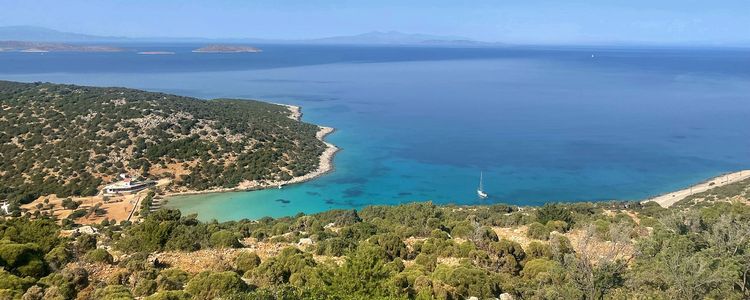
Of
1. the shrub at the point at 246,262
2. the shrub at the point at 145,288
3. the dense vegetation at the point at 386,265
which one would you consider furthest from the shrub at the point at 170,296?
the shrub at the point at 246,262

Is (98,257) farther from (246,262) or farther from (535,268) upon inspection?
(535,268)

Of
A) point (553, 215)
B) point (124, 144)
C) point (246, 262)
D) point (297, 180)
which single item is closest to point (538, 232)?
point (553, 215)

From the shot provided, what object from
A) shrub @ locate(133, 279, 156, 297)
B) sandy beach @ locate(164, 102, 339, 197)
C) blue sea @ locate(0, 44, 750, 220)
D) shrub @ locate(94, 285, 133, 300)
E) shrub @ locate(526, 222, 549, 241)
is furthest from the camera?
blue sea @ locate(0, 44, 750, 220)

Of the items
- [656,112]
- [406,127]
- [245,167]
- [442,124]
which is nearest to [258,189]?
[245,167]

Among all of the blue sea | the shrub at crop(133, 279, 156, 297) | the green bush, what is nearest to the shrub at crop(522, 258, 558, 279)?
the shrub at crop(133, 279, 156, 297)

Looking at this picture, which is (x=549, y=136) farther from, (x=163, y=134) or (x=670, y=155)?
(x=163, y=134)

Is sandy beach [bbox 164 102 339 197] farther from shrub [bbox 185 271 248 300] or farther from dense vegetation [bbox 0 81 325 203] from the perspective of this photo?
shrub [bbox 185 271 248 300]

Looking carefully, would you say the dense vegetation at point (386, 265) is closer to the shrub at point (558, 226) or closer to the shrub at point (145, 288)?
the shrub at point (145, 288)
